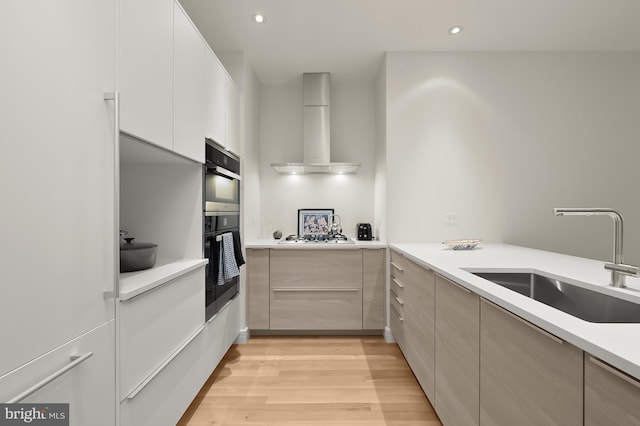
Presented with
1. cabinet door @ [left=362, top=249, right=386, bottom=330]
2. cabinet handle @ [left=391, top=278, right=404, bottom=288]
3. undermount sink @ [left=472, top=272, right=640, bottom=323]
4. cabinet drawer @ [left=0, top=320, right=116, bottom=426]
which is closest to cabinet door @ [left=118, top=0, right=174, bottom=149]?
cabinet drawer @ [left=0, top=320, right=116, bottom=426]

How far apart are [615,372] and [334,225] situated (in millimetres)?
2906

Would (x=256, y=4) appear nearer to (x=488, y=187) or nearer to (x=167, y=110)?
(x=167, y=110)

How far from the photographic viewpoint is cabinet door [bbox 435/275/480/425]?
1233 millimetres

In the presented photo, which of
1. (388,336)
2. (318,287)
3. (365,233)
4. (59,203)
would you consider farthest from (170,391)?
(365,233)

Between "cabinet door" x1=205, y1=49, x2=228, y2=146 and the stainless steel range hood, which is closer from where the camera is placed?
"cabinet door" x1=205, y1=49, x2=228, y2=146

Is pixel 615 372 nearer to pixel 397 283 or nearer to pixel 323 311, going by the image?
pixel 397 283

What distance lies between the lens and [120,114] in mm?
1134

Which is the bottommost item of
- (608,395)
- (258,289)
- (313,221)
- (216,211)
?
(258,289)

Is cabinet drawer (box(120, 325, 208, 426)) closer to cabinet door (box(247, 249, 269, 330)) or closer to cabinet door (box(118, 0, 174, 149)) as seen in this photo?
cabinet door (box(247, 249, 269, 330))

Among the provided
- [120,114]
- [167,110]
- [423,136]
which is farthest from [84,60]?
[423,136]

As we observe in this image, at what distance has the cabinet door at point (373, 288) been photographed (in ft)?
9.45

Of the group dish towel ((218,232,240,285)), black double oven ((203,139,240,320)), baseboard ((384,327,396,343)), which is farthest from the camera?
baseboard ((384,327,396,343))

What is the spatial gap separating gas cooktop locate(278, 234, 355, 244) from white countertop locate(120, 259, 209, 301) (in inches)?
49.2

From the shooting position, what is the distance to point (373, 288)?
288 centimetres
